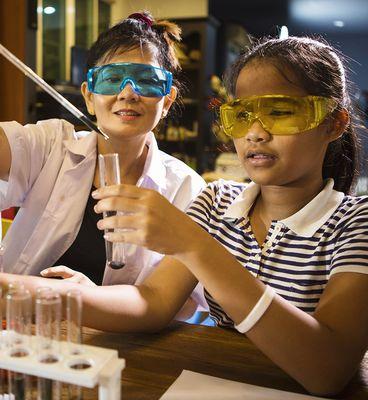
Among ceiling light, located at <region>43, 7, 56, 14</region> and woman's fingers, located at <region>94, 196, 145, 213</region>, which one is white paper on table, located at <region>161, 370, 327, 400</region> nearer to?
woman's fingers, located at <region>94, 196, 145, 213</region>

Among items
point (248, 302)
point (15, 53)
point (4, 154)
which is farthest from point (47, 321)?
point (15, 53)

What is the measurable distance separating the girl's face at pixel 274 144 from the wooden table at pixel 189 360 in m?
0.42

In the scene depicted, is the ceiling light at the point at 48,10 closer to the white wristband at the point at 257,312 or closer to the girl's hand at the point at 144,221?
the girl's hand at the point at 144,221

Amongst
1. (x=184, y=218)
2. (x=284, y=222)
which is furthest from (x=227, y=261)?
(x=284, y=222)

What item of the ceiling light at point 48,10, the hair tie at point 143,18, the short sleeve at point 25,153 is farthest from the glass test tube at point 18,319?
the ceiling light at point 48,10

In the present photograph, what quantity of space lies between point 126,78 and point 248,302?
101 centimetres

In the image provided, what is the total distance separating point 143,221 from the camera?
2.97 feet

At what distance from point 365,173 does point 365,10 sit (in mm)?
5979

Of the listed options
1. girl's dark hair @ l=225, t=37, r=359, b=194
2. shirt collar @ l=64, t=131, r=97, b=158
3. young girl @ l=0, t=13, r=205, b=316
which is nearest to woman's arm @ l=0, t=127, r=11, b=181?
young girl @ l=0, t=13, r=205, b=316

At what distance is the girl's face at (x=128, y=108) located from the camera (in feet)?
5.69

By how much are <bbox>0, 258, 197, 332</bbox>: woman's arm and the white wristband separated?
34 cm

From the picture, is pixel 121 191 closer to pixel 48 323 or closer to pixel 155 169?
pixel 48 323

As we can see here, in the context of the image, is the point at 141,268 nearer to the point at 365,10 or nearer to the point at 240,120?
the point at 240,120

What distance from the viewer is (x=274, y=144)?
1277 mm
